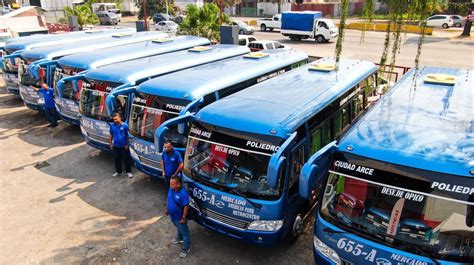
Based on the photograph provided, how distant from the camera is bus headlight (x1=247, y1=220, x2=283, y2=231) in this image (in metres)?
5.77

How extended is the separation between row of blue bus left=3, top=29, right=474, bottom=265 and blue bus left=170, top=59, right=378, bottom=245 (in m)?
0.02

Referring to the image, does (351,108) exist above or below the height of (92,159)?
above

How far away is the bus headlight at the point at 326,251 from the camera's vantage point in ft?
15.9

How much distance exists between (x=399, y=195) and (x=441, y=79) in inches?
164

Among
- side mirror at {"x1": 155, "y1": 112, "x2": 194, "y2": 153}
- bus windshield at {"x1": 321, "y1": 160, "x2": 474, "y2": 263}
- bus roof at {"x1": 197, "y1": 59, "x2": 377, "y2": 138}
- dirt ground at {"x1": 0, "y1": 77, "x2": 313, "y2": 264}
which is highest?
bus roof at {"x1": 197, "y1": 59, "x2": 377, "y2": 138}

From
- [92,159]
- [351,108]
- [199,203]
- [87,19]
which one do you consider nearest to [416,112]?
[351,108]

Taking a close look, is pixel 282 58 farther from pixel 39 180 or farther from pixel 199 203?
pixel 39 180

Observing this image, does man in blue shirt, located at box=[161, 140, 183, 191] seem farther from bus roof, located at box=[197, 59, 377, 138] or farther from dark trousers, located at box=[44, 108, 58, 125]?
dark trousers, located at box=[44, 108, 58, 125]

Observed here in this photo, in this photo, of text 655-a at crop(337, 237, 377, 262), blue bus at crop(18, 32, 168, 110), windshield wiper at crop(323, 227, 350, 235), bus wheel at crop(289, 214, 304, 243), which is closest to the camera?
text 655-a at crop(337, 237, 377, 262)

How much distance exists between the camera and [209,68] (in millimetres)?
10078

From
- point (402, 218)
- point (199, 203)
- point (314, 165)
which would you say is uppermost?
point (314, 165)

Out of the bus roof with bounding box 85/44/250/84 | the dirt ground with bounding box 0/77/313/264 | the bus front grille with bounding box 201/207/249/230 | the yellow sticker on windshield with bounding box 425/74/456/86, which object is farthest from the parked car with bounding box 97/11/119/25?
the bus front grille with bounding box 201/207/249/230

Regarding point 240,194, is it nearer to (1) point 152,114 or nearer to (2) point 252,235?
(2) point 252,235

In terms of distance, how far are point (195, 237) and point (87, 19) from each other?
30.4 m
